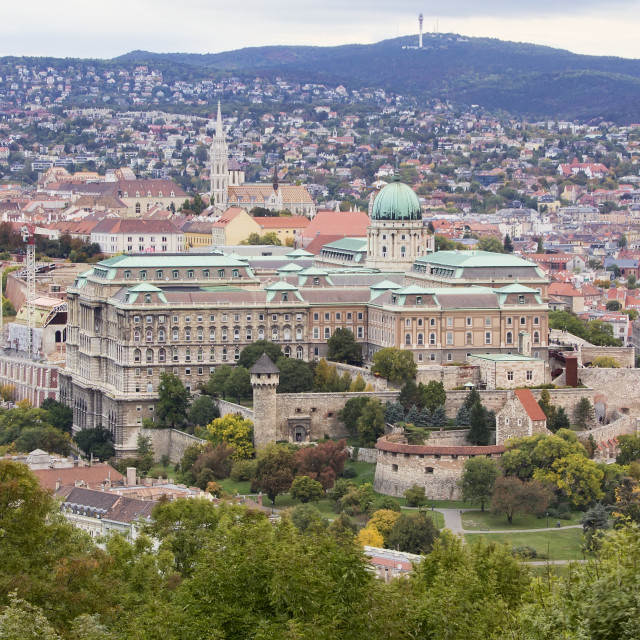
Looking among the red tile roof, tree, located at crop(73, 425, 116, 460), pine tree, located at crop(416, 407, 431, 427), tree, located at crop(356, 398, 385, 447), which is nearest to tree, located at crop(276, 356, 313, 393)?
tree, located at crop(356, 398, 385, 447)

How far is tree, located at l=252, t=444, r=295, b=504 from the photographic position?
326 feet

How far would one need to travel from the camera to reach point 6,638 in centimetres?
5003

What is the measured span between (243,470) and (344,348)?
62.9 ft

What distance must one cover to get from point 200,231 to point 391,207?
6318cm

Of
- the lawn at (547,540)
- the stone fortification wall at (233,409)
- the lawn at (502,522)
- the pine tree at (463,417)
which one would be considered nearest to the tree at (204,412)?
the stone fortification wall at (233,409)

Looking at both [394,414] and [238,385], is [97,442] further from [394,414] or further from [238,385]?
[394,414]

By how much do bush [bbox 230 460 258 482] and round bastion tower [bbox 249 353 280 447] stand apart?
3672mm

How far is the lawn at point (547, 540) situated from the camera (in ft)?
288

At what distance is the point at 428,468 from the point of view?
328 feet

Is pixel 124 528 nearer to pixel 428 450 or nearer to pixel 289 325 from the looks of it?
pixel 428 450

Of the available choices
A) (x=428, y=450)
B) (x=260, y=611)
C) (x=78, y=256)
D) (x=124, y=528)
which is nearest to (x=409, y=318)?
(x=428, y=450)

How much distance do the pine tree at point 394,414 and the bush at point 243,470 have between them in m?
8.63

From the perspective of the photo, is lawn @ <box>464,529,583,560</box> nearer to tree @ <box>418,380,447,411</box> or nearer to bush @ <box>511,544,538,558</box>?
bush @ <box>511,544,538,558</box>

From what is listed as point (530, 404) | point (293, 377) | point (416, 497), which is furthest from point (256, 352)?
point (416, 497)
